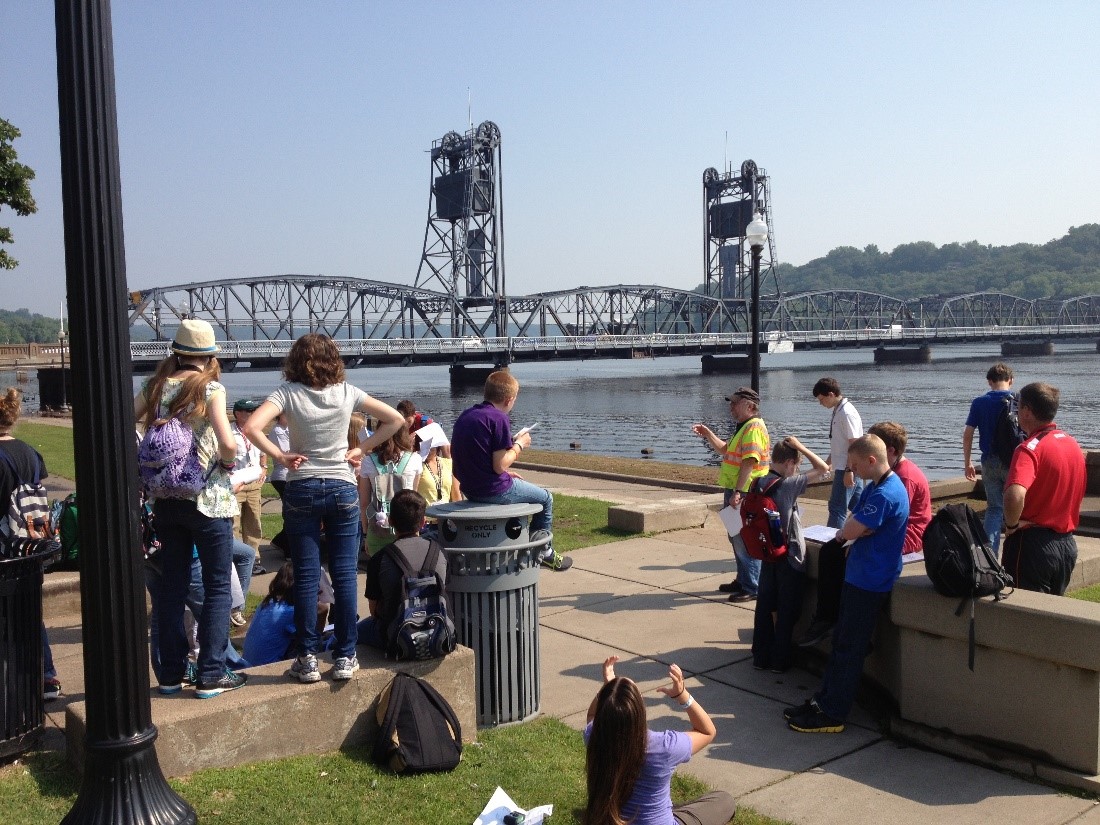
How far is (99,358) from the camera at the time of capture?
12.3 ft

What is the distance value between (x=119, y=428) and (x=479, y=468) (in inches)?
119

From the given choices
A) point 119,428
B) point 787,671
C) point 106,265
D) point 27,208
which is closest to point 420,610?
point 119,428

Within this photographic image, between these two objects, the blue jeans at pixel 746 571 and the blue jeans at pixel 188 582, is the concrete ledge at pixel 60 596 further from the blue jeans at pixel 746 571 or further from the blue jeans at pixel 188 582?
the blue jeans at pixel 746 571

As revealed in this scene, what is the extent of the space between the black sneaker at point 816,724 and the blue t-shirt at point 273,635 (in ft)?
9.56

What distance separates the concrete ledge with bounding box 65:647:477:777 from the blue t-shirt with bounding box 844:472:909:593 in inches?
86.3

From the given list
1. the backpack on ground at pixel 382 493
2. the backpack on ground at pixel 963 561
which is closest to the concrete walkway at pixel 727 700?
the backpack on ground at pixel 963 561

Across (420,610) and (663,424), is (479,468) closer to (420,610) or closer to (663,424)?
(420,610)

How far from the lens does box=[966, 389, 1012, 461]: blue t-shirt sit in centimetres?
944

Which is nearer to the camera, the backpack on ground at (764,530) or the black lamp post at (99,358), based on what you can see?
the black lamp post at (99,358)

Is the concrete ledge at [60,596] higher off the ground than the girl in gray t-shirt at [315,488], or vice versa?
the girl in gray t-shirt at [315,488]

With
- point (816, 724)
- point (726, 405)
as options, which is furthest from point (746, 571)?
point (726, 405)

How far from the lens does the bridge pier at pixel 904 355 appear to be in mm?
122750

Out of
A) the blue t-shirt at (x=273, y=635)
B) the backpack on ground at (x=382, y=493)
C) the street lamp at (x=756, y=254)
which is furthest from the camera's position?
the street lamp at (x=756, y=254)

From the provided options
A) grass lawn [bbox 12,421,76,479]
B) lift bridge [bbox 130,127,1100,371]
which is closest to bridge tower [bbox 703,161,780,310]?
lift bridge [bbox 130,127,1100,371]
